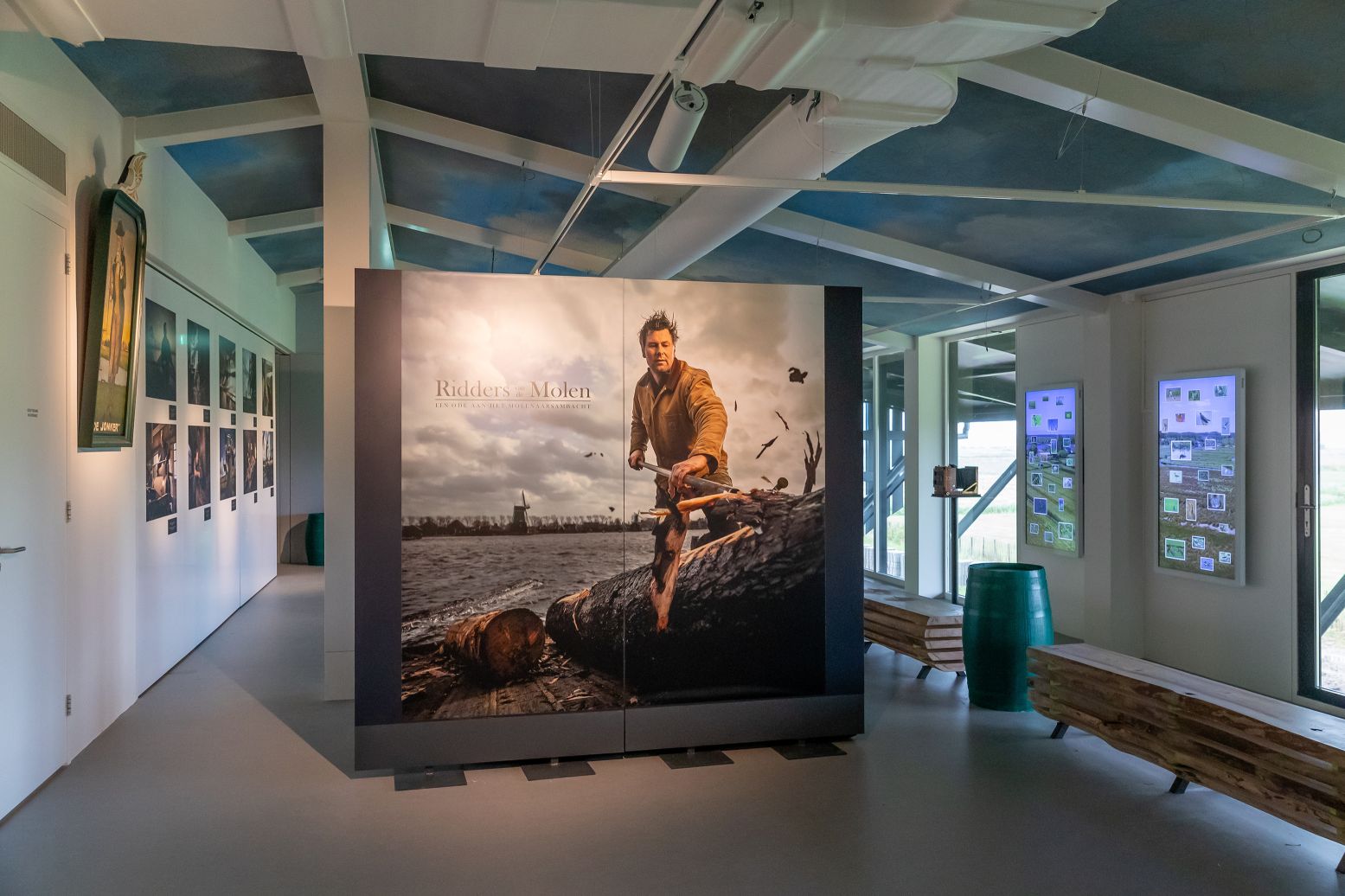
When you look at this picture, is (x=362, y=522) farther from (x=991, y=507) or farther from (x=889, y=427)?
(x=889, y=427)

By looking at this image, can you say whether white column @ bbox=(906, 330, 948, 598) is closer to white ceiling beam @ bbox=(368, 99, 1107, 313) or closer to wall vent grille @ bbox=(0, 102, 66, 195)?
white ceiling beam @ bbox=(368, 99, 1107, 313)

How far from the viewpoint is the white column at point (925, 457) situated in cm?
1152

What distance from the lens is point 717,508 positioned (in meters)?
5.50

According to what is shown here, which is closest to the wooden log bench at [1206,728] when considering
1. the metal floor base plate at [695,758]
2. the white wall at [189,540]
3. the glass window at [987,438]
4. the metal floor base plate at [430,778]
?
the metal floor base plate at [695,758]

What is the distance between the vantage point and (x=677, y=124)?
4867mm

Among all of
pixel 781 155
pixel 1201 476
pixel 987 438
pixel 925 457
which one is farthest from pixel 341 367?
pixel 925 457

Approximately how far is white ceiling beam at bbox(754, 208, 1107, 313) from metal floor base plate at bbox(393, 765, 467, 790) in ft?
15.4

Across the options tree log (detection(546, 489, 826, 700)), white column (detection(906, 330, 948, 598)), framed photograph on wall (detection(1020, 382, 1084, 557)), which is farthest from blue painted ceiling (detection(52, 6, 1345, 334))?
tree log (detection(546, 489, 826, 700))

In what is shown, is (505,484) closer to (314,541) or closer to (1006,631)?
(1006,631)

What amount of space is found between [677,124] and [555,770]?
3.44m

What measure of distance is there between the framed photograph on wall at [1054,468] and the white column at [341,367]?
614cm

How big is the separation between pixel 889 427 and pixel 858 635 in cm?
759

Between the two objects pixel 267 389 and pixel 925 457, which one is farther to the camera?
pixel 267 389

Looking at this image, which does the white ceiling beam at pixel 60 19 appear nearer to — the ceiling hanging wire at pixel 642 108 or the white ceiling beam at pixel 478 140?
the ceiling hanging wire at pixel 642 108
